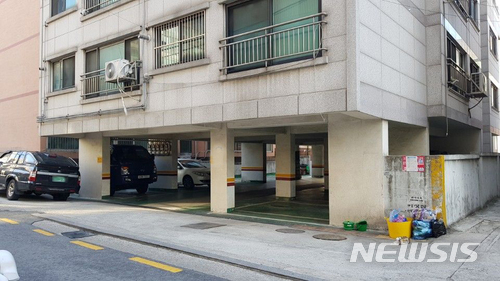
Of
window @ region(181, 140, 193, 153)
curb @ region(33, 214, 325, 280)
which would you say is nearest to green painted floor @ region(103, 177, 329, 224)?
curb @ region(33, 214, 325, 280)

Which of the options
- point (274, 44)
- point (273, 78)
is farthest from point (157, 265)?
point (274, 44)

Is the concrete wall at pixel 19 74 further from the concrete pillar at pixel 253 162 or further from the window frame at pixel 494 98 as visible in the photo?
the window frame at pixel 494 98

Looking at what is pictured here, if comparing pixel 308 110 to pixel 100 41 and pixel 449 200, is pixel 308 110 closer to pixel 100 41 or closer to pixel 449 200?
→ pixel 449 200

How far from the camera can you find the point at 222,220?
1120cm

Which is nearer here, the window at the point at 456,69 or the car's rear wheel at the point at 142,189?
the window at the point at 456,69

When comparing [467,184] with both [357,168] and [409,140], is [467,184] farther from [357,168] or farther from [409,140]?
[357,168]

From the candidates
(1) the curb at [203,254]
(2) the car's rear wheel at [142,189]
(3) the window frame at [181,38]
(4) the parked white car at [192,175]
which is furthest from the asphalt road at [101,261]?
(4) the parked white car at [192,175]

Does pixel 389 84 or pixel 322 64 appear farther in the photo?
pixel 389 84

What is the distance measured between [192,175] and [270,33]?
12.6 metres

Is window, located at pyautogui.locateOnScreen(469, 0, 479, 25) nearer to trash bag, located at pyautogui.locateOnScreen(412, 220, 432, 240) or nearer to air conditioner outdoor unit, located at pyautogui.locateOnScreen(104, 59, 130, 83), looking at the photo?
trash bag, located at pyautogui.locateOnScreen(412, 220, 432, 240)

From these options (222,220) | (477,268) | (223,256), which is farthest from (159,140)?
(477,268)

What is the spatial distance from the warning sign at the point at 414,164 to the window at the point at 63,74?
1255cm

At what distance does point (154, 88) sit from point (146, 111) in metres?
0.76

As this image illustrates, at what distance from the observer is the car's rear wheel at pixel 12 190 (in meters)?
14.0
